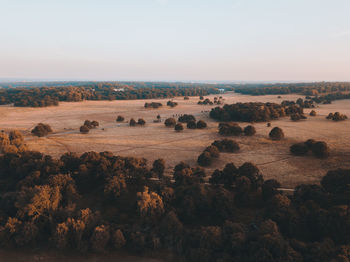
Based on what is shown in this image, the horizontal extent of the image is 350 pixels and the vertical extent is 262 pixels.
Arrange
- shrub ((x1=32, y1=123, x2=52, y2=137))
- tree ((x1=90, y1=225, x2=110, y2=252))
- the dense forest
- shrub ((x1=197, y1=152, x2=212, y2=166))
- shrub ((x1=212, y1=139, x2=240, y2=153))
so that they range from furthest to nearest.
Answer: shrub ((x1=32, y1=123, x2=52, y2=137)), shrub ((x1=212, y1=139, x2=240, y2=153)), shrub ((x1=197, y1=152, x2=212, y2=166)), tree ((x1=90, y1=225, x2=110, y2=252)), the dense forest

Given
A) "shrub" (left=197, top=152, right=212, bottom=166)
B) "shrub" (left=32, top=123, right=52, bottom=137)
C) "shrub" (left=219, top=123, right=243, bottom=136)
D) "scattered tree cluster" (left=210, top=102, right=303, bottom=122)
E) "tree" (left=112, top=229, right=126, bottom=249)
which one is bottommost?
"tree" (left=112, top=229, right=126, bottom=249)

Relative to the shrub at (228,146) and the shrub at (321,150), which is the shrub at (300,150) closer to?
the shrub at (321,150)

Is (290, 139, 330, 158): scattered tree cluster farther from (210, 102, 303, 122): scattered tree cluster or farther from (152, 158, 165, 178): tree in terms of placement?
(210, 102, 303, 122): scattered tree cluster

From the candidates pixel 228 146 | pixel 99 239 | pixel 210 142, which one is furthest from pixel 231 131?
pixel 99 239

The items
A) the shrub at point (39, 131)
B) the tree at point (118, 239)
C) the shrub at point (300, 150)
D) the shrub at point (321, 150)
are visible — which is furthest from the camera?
the shrub at point (39, 131)

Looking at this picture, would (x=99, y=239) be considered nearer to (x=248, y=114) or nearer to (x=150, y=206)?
(x=150, y=206)

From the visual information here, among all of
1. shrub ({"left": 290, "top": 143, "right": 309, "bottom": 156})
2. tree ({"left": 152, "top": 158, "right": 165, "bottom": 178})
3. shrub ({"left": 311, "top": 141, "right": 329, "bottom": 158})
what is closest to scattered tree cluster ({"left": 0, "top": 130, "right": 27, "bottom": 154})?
tree ({"left": 152, "top": 158, "right": 165, "bottom": 178})

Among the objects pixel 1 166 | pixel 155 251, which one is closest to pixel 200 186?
pixel 155 251

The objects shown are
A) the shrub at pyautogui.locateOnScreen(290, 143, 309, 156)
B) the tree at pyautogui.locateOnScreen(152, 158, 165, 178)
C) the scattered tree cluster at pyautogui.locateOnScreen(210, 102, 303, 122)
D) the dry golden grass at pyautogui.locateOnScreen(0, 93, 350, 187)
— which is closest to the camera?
the tree at pyautogui.locateOnScreen(152, 158, 165, 178)

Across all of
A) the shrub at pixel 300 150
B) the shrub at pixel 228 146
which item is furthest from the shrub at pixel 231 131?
the shrub at pixel 300 150
